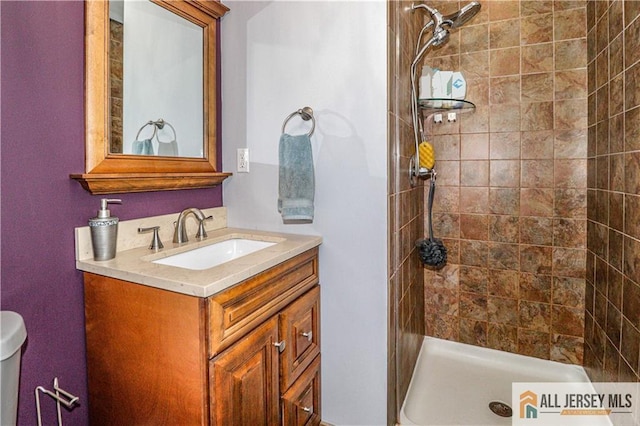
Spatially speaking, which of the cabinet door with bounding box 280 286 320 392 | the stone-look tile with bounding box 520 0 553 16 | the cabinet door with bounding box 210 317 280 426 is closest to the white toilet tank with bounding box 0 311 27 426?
the cabinet door with bounding box 210 317 280 426

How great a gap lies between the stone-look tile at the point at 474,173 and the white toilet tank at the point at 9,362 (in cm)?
223

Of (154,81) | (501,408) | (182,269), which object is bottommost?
(501,408)

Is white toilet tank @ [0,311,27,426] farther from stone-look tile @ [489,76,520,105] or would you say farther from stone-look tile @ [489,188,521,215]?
stone-look tile @ [489,76,520,105]

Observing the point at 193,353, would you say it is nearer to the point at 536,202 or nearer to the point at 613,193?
the point at 613,193

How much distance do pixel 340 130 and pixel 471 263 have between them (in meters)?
1.40

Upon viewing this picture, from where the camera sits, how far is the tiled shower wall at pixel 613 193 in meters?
1.34

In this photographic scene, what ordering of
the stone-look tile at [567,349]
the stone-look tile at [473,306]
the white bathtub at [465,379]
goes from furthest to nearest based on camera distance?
the stone-look tile at [473,306]
the stone-look tile at [567,349]
the white bathtub at [465,379]

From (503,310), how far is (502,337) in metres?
0.17

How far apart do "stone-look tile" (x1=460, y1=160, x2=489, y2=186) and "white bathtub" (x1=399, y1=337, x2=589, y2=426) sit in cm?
108

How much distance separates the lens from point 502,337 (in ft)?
7.11

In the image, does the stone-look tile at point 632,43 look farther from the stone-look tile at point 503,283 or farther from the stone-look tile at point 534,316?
the stone-look tile at point 534,316

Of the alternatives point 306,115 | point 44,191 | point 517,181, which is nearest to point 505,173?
point 517,181

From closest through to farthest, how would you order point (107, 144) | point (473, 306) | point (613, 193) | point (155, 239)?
point (107, 144) → point (155, 239) → point (613, 193) → point (473, 306)

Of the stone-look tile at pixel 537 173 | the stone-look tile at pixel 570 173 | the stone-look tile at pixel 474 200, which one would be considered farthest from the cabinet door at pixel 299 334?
the stone-look tile at pixel 570 173
